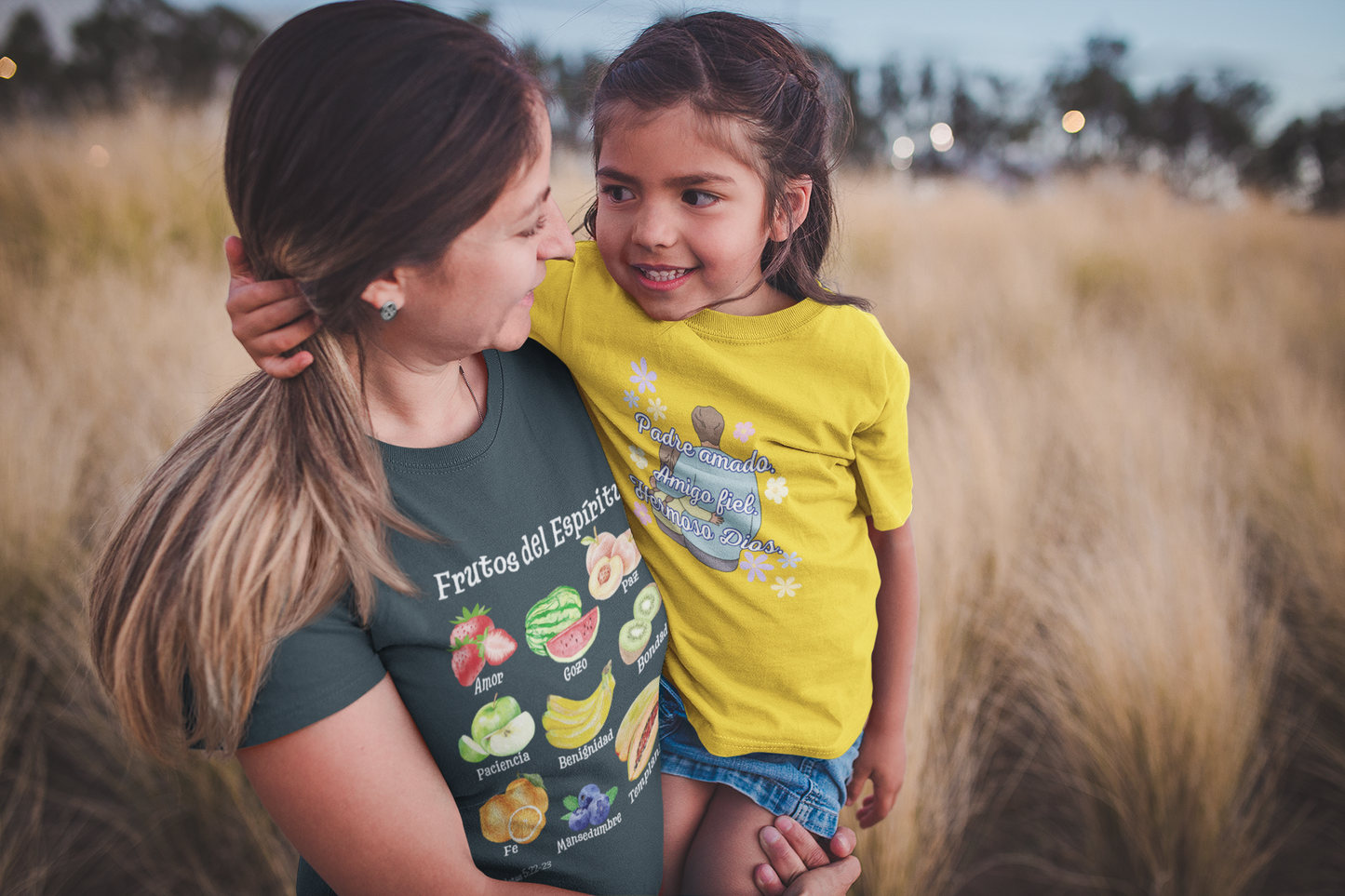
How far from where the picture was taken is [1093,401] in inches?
138

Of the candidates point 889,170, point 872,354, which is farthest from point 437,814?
point 889,170

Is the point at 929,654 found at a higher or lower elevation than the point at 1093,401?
lower

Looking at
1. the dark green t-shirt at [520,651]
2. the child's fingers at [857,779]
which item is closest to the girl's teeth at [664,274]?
the dark green t-shirt at [520,651]

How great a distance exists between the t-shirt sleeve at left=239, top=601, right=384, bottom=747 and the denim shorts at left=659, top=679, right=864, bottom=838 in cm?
67

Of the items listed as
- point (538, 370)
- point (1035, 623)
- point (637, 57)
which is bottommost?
point (1035, 623)

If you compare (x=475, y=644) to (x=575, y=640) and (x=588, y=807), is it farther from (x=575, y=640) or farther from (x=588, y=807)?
(x=588, y=807)

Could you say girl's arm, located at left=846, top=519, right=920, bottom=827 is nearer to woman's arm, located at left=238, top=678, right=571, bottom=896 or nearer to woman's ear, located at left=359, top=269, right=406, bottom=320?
woman's arm, located at left=238, top=678, right=571, bottom=896

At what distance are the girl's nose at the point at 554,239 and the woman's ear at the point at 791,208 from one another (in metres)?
0.42

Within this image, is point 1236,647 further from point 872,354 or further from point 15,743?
point 15,743

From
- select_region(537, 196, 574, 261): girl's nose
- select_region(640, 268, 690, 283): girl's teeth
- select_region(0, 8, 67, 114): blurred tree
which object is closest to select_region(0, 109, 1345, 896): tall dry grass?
select_region(537, 196, 574, 261): girl's nose

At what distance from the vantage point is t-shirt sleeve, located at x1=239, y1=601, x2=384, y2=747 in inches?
33.6

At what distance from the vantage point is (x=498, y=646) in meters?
1.02

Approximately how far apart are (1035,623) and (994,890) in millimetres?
907

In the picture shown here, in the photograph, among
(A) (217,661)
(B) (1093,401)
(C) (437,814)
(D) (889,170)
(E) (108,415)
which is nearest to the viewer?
(A) (217,661)
